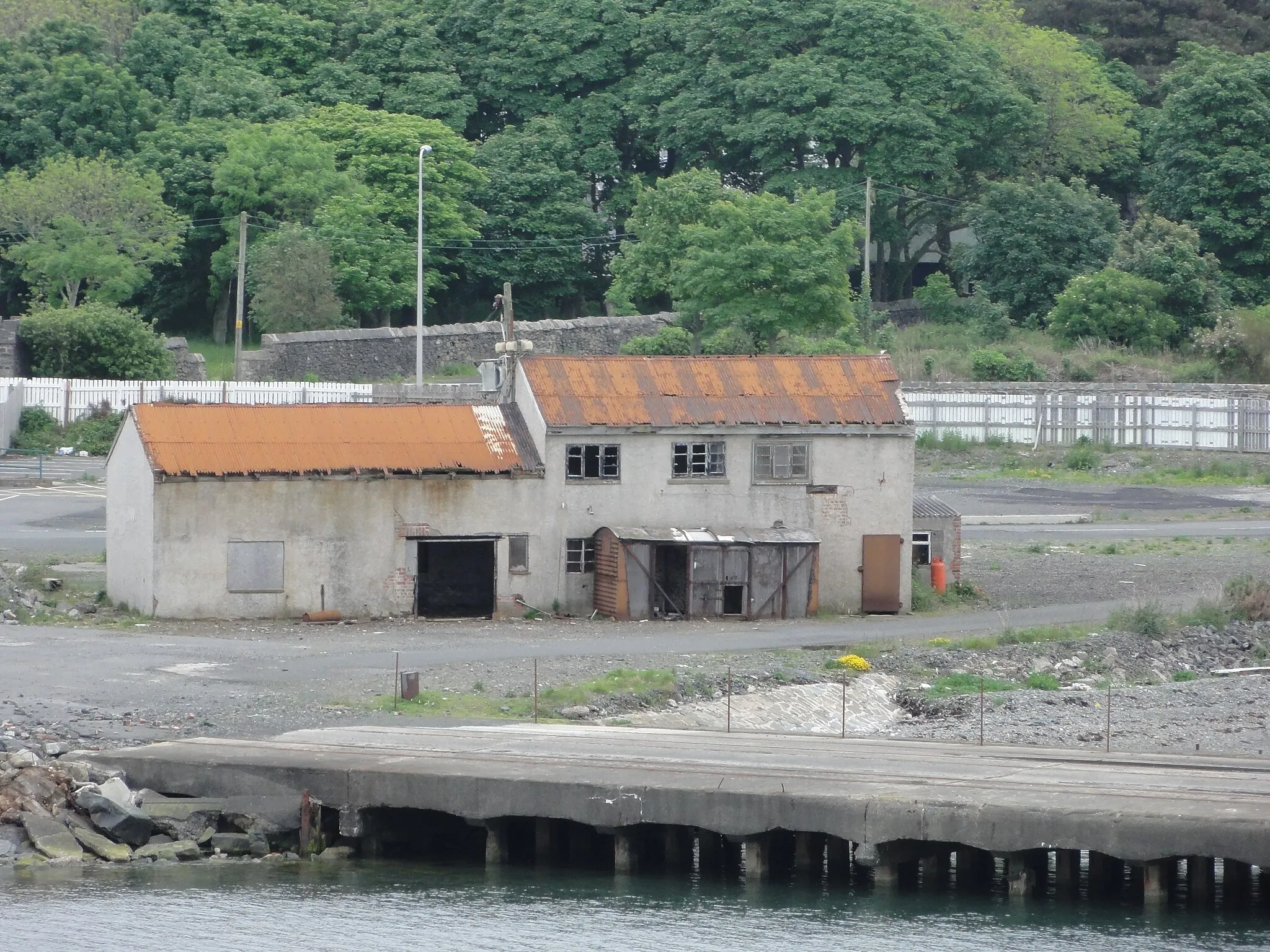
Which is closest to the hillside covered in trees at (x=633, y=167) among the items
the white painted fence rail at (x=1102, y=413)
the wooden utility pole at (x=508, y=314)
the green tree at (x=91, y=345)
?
the white painted fence rail at (x=1102, y=413)

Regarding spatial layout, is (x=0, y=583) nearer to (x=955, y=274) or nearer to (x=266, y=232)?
(x=266, y=232)

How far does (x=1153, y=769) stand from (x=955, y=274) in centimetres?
6544

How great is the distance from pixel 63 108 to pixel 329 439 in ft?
146

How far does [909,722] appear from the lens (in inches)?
1330

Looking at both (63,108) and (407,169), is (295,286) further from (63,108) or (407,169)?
(63,108)

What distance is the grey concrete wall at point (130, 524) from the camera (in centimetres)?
3988

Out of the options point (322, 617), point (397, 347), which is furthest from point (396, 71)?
point (322, 617)

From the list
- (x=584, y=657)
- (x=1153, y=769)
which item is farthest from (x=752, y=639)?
(x=1153, y=769)

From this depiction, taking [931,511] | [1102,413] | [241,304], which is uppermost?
[241,304]

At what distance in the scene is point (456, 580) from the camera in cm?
4375

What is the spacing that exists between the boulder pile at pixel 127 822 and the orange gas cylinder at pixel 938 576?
2050cm

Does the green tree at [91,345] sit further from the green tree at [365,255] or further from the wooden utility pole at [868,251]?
the wooden utility pole at [868,251]

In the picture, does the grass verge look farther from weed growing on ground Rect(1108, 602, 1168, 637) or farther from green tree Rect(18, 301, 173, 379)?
green tree Rect(18, 301, 173, 379)

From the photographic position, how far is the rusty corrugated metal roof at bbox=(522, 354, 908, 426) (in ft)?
142
